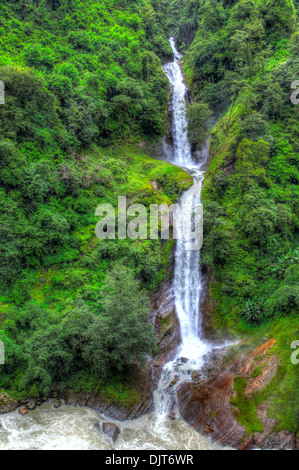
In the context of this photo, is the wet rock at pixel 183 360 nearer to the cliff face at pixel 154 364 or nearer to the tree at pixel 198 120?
the cliff face at pixel 154 364

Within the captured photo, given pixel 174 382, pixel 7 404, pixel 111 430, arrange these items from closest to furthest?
pixel 111 430 → pixel 7 404 → pixel 174 382

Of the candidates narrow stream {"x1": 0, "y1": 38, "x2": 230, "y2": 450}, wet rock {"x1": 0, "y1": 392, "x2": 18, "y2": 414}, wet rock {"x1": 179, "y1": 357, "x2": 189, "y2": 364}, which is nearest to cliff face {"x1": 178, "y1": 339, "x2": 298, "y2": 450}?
narrow stream {"x1": 0, "y1": 38, "x2": 230, "y2": 450}

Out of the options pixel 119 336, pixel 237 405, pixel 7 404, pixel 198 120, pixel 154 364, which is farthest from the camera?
pixel 198 120

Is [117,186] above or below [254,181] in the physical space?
below

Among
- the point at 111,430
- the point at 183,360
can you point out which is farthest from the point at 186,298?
the point at 111,430

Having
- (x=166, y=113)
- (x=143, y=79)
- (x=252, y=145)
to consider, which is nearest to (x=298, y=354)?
(x=252, y=145)

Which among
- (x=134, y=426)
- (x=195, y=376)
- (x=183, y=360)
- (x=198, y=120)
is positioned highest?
(x=198, y=120)

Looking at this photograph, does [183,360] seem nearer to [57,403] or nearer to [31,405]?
[57,403]

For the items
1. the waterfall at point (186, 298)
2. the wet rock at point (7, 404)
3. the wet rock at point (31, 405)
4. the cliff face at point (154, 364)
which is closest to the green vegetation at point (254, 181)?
the waterfall at point (186, 298)
